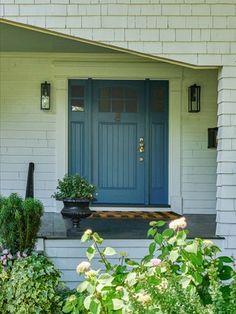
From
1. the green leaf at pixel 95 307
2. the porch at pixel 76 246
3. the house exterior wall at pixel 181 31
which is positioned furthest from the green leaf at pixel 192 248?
the house exterior wall at pixel 181 31

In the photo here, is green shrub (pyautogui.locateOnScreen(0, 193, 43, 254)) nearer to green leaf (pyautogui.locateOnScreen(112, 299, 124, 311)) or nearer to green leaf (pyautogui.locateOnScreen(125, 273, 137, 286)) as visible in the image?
green leaf (pyautogui.locateOnScreen(125, 273, 137, 286))

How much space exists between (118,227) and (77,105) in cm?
220

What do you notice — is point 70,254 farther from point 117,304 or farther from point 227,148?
point 117,304

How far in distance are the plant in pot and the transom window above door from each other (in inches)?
88.9

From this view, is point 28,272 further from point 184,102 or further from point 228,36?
point 184,102

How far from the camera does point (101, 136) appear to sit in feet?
22.3

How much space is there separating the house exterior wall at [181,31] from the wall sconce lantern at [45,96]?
6.96ft

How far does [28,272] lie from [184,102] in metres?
3.86

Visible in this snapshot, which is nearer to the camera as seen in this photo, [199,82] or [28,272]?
[28,272]

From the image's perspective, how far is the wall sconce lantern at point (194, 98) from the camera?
6.66 m

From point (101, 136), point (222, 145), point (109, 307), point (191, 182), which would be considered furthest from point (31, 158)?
point (109, 307)

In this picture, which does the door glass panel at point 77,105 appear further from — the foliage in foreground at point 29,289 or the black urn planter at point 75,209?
the foliage in foreground at point 29,289

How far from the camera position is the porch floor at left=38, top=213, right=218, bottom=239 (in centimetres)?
471

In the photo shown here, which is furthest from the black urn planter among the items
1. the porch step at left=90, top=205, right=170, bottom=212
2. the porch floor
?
the porch step at left=90, top=205, right=170, bottom=212
